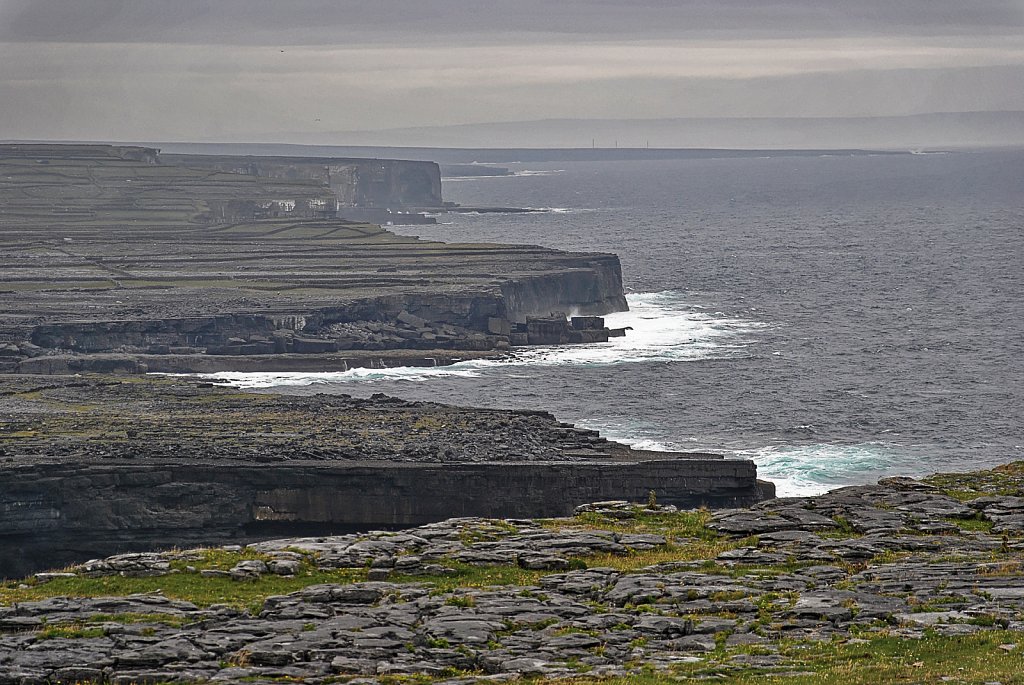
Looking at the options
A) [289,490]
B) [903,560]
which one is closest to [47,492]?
[289,490]

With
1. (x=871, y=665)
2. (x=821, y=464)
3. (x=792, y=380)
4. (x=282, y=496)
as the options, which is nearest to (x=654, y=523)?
(x=871, y=665)

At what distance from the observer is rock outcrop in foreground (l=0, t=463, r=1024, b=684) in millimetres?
32625

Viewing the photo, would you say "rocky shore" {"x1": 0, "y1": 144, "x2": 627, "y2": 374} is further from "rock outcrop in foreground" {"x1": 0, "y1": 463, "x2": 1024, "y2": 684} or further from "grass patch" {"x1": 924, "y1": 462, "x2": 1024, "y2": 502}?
"rock outcrop in foreground" {"x1": 0, "y1": 463, "x2": 1024, "y2": 684}

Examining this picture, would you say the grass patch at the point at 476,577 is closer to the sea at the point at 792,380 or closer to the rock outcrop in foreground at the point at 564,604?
the rock outcrop in foreground at the point at 564,604

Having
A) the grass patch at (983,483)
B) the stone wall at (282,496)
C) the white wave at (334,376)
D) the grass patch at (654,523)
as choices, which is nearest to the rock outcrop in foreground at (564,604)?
the grass patch at (654,523)

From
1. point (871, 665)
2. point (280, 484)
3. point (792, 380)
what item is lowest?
point (871, 665)

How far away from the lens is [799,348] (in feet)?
405

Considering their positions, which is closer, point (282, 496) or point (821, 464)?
point (282, 496)

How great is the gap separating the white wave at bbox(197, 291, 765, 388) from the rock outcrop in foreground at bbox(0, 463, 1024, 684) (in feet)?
208

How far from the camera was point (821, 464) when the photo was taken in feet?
263

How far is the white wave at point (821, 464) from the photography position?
2977 inches

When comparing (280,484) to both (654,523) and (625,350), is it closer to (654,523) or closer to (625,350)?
(654,523)

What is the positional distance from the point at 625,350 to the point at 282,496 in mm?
58933

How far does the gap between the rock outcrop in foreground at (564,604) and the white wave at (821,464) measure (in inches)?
1021
